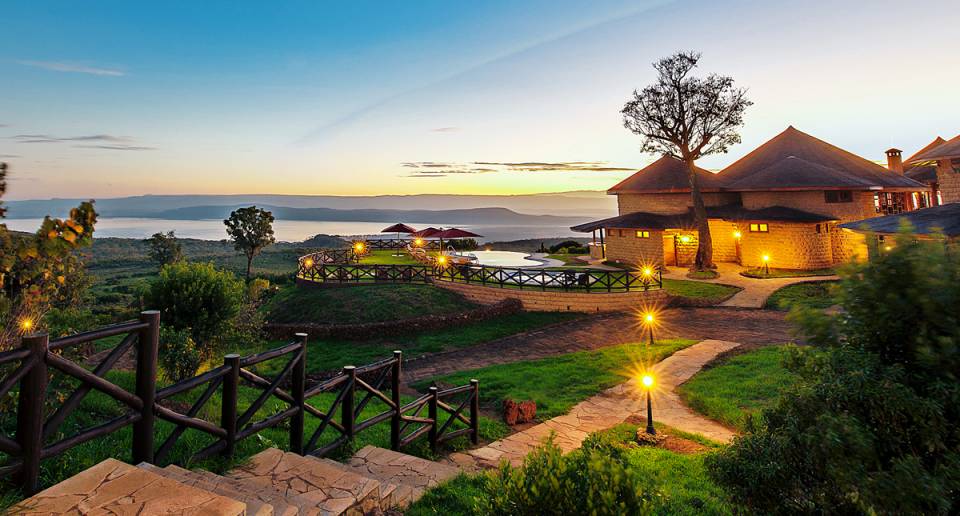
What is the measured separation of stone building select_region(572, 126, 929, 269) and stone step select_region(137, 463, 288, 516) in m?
27.3

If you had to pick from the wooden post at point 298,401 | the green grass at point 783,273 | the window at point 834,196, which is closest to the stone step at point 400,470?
the wooden post at point 298,401

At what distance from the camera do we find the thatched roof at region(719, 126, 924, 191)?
25173 mm

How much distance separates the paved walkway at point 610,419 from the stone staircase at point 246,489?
1.99m

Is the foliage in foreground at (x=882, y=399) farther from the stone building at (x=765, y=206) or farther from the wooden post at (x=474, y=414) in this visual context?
the stone building at (x=765, y=206)

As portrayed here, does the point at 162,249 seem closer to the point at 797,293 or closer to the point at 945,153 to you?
the point at 797,293

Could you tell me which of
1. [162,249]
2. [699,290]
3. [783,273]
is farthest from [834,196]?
[162,249]

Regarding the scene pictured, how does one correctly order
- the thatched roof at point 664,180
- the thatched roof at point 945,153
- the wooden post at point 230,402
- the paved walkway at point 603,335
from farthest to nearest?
the thatched roof at point 664,180
the thatched roof at point 945,153
the paved walkway at point 603,335
the wooden post at point 230,402

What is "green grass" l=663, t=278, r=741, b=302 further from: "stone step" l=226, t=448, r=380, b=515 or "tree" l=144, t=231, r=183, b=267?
"tree" l=144, t=231, r=183, b=267

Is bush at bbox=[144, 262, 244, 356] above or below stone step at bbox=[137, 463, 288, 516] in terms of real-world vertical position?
above

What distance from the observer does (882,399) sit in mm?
2611

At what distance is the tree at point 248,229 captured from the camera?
120 feet

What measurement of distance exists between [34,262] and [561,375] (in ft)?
33.7

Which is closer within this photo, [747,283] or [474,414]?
[474,414]

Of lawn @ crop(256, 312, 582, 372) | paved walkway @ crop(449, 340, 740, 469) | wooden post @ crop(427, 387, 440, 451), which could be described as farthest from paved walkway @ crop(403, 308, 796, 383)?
wooden post @ crop(427, 387, 440, 451)
